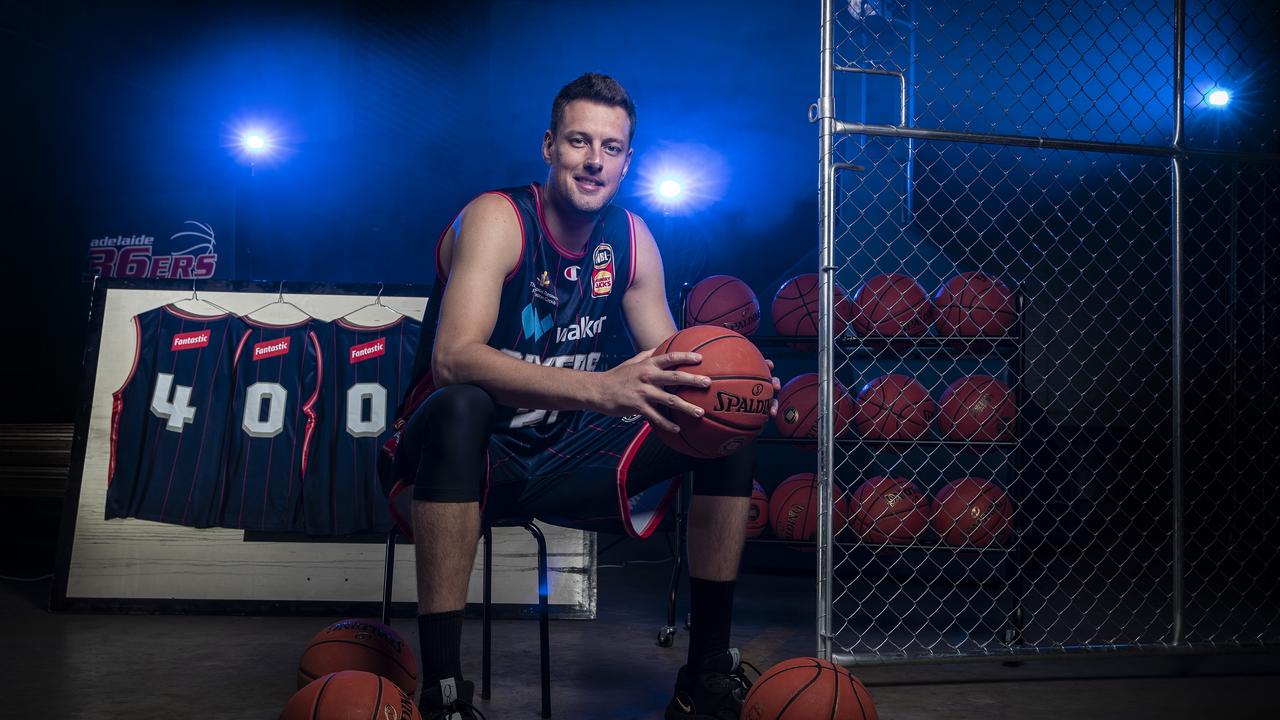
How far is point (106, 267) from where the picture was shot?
6613mm

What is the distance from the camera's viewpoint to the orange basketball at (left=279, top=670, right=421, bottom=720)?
1.56 metres

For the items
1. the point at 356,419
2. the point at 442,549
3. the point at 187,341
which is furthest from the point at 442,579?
the point at 187,341

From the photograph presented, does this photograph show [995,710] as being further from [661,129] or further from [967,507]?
[661,129]

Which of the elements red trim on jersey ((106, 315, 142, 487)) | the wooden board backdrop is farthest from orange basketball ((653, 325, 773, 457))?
red trim on jersey ((106, 315, 142, 487))

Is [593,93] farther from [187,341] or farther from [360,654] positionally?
[187,341]

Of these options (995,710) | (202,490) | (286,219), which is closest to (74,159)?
(286,219)

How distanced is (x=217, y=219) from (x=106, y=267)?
870mm

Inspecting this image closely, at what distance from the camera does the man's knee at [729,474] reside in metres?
2.02

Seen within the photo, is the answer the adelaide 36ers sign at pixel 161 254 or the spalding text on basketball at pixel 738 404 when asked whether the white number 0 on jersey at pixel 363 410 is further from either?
the adelaide 36ers sign at pixel 161 254

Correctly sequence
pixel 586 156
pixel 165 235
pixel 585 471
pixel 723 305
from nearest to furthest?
pixel 585 471 → pixel 586 156 → pixel 723 305 → pixel 165 235

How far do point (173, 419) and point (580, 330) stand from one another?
1.81 m

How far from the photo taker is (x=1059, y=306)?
5348 millimetres

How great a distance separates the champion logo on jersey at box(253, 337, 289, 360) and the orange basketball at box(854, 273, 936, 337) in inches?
80.2

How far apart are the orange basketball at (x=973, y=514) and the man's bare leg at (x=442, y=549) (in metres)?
2.00
